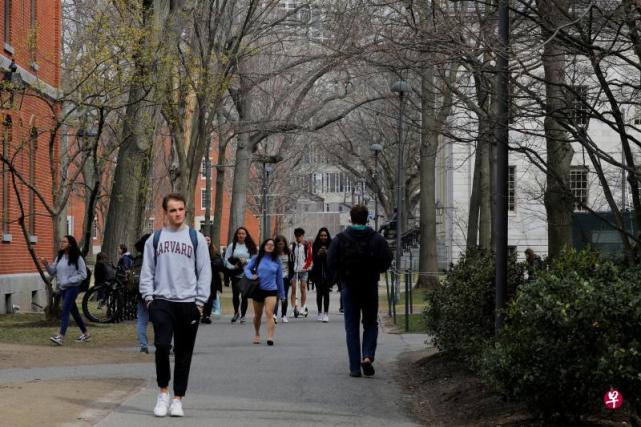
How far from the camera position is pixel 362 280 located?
43.4ft

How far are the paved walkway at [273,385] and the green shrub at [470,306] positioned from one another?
775 millimetres

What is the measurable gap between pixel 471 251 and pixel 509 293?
3.06 meters

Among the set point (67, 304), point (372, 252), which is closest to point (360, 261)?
point (372, 252)

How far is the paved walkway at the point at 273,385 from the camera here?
9953 millimetres

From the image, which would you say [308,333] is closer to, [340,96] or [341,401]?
[341,401]

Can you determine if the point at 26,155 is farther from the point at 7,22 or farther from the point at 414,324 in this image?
Answer: the point at 414,324

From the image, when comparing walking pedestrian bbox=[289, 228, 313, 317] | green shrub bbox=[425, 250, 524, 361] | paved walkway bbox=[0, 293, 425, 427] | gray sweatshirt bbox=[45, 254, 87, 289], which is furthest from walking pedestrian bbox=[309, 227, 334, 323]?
green shrub bbox=[425, 250, 524, 361]

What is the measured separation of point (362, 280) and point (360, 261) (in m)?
0.21

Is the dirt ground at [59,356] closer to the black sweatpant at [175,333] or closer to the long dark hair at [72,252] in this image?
the long dark hair at [72,252]

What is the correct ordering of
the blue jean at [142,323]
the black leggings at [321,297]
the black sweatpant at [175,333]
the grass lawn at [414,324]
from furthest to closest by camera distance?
the black leggings at [321,297], the grass lawn at [414,324], the blue jean at [142,323], the black sweatpant at [175,333]

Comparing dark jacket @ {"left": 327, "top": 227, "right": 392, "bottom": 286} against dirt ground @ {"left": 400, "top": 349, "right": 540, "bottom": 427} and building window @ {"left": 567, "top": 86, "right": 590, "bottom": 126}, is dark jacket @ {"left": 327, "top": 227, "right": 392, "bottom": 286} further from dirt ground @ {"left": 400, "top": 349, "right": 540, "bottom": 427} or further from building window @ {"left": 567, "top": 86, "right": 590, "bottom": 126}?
building window @ {"left": 567, "top": 86, "right": 590, "bottom": 126}

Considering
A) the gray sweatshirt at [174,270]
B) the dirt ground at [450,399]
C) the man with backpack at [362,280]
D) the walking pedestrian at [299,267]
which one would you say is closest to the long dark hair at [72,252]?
the dirt ground at [450,399]

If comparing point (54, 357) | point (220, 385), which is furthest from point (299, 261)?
point (220, 385)

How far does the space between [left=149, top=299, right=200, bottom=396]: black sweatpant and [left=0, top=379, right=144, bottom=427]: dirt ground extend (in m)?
0.64
